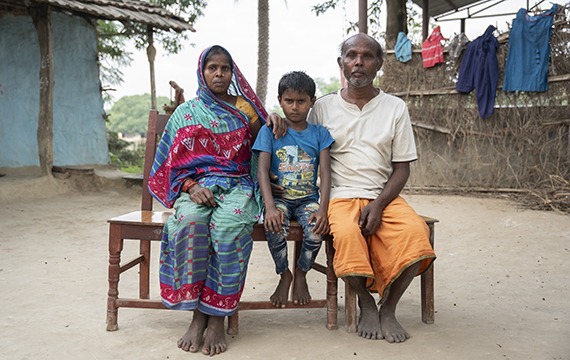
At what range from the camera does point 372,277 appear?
2.60m

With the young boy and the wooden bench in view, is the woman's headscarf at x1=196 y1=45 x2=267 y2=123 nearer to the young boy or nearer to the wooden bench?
the young boy

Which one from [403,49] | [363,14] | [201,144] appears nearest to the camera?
[201,144]

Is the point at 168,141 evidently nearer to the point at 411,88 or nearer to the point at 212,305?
the point at 212,305

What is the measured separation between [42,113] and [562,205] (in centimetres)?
777

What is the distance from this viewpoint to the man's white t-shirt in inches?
115

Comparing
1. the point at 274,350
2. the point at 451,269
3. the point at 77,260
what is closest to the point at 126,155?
the point at 77,260

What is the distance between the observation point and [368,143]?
294cm

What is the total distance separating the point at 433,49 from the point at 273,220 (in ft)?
21.5

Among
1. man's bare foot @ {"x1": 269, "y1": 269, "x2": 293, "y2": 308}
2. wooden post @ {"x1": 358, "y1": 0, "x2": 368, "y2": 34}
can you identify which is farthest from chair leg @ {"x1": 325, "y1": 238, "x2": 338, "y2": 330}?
wooden post @ {"x1": 358, "y1": 0, "x2": 368, "y2": 34}

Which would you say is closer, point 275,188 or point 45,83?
point 275,188

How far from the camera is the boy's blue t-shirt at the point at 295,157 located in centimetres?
285

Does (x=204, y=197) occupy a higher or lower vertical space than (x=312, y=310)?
higher

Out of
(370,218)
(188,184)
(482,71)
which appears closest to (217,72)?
(188,184)

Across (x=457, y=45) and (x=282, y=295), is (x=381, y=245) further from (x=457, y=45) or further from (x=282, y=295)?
(x=457, y=45)
